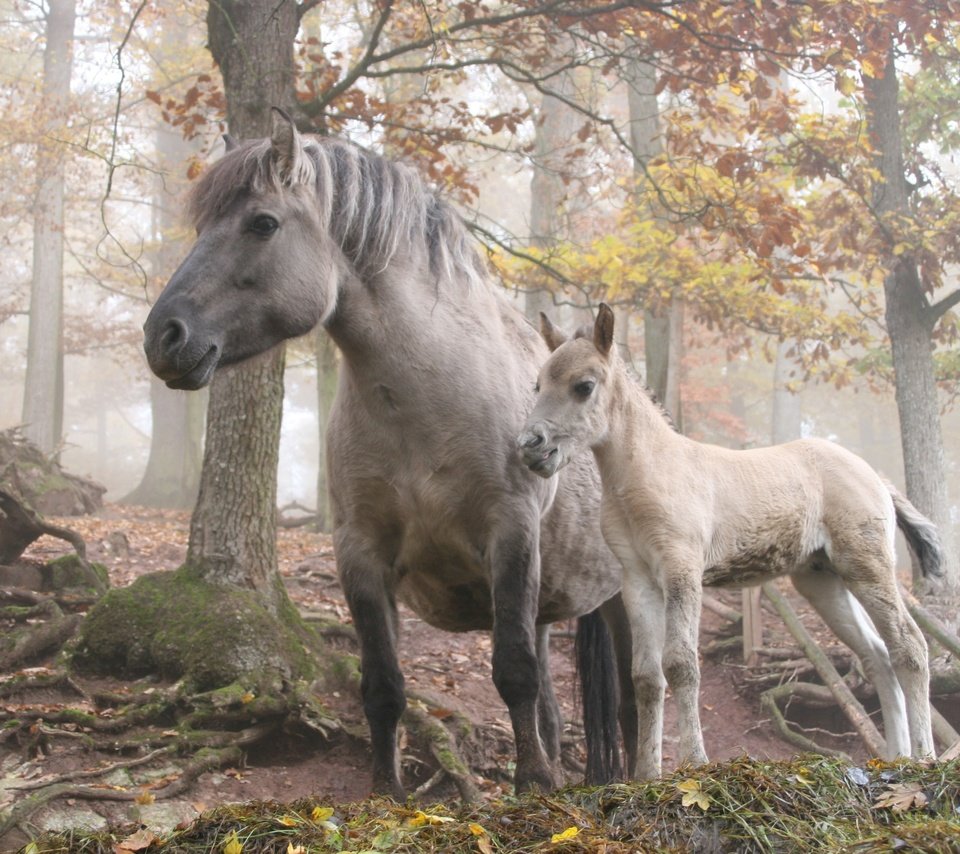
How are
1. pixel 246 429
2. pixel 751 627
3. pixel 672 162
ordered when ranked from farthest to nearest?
pixel 751 627, pixel 672 162, pixel 246 429

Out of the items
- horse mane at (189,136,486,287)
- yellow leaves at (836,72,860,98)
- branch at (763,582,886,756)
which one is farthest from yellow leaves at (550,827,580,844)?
yellow leaves at (836,72,860,98)

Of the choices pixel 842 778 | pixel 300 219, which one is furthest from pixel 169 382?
pixel 842 778

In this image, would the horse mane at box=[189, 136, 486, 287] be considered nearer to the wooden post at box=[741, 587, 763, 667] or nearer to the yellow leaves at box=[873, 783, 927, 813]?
the yellow leaves at box=[873, 783, 927, 813]

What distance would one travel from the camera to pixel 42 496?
13.9 meters

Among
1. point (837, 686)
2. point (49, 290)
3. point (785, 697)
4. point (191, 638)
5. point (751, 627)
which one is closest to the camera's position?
point (191, 638)

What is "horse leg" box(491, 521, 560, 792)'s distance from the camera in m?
4.24

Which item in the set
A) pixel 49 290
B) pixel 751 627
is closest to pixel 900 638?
pixel 751 627

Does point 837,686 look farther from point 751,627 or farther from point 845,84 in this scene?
point 845,84

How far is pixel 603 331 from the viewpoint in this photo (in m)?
4.07

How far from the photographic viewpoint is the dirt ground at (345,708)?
5.12m

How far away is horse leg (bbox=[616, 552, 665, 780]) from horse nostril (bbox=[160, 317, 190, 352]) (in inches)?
85.4

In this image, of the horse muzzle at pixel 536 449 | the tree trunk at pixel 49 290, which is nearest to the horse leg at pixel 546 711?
the horse muzzle at pixel 536 449

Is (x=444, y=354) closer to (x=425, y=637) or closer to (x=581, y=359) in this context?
(x=581, y=359)

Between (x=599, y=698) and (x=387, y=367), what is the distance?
2859 mm
